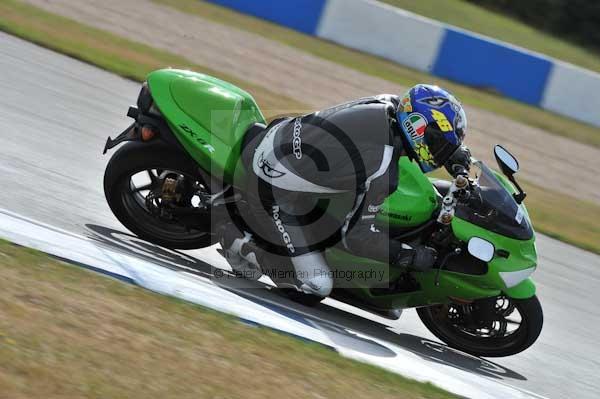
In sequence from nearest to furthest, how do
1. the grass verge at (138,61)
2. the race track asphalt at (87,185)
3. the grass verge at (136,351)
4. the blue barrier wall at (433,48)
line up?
the grass verge at (136,351)
the race track asphalt at (87,185)
the grass verge at (138,61)
the blue barrier wall at (433,48)

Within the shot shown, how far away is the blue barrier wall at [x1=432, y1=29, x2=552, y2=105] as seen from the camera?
61.1 ft

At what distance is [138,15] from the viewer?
16.0m

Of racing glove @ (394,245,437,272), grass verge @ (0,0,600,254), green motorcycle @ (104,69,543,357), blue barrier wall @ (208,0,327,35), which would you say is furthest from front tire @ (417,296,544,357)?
blue barrier wall @ (208,0,327,35)

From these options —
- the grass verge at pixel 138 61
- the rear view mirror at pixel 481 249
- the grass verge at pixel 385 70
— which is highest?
the grass verge at pixel 385 70

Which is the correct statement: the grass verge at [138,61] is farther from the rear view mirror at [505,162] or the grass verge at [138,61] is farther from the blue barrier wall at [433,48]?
the blue barrier wall at [433,48]

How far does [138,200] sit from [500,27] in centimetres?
2136

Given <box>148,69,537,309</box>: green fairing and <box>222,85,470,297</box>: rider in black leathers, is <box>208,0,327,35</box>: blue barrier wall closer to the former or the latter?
<box>148,69,537,309</box>: green fairing

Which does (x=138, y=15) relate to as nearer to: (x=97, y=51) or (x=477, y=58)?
(x=97, y=51)

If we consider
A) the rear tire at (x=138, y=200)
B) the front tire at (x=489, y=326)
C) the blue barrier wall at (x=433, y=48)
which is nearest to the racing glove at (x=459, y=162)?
the front tire at (x=489, y=326)

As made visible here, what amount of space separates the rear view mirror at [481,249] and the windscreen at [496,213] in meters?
0.30

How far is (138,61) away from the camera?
41.6 ft

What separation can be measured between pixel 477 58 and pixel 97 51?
9015 millimetres

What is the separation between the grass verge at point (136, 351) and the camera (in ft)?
11.8

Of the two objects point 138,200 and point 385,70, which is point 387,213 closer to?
point 138,200
